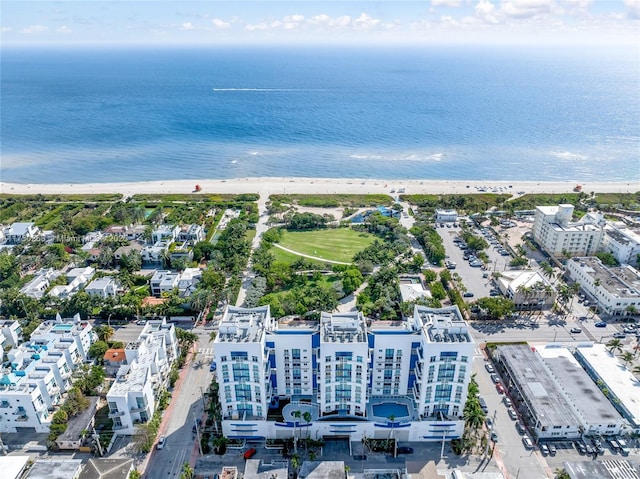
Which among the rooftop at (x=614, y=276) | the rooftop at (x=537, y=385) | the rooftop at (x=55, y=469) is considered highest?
the rooftop at (x=614, y=276)

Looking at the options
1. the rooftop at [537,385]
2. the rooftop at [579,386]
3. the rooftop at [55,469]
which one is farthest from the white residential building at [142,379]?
the rooftop at [579,386]

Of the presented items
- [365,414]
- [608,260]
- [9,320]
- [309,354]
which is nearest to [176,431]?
[309,354]

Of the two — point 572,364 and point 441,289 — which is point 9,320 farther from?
point 572,364

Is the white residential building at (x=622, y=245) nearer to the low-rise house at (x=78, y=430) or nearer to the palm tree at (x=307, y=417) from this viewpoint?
the palm tree at (x=307, y=417)

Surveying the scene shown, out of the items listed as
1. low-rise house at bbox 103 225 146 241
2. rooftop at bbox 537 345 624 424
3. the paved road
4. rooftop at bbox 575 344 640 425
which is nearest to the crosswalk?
the paved road

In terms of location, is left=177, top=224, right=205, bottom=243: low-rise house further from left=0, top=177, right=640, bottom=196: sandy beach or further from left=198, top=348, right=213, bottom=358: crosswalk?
left=198, top=348, right=213, bottom=358: crosswalk

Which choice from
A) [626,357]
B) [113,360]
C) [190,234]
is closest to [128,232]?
[190,234]

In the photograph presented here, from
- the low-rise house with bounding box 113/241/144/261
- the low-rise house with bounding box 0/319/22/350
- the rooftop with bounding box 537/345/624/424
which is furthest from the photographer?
the low-rise house with bounding box 113/241/144/261
